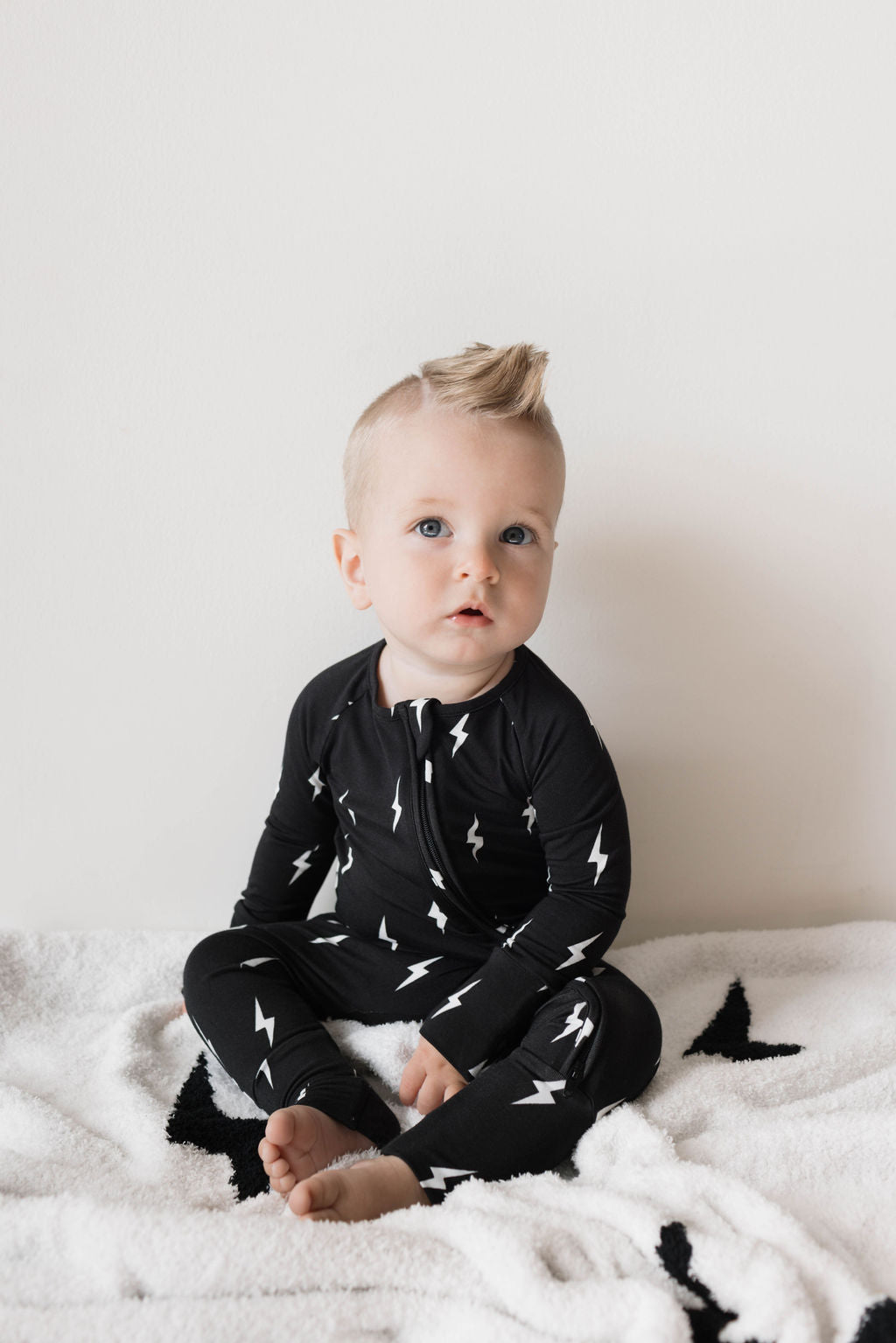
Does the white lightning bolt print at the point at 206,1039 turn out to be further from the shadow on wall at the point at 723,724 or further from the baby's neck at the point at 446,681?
the shadow on wall at the point at 723,724

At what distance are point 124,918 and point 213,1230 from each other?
0.57 meters

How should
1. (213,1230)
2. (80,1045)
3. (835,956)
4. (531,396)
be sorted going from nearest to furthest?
(213,1230) < (531,396) < (80,1045) < (835,956)

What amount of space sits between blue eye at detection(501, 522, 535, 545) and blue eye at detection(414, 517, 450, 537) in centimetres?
5

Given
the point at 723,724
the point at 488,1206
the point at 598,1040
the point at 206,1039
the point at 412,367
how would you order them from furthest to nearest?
the point at 723,724 → the point at 412,367 → the point at 206,1039 → the point at 598,1040 → the point at 488,1206

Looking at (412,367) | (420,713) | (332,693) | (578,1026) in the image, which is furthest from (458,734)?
(412,367)

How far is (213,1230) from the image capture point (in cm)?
69

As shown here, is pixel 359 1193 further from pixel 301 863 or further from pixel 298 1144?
pixel 301 863

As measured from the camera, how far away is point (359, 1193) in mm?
742

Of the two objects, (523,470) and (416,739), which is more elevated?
(523,470)

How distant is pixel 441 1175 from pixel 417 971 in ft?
0.79

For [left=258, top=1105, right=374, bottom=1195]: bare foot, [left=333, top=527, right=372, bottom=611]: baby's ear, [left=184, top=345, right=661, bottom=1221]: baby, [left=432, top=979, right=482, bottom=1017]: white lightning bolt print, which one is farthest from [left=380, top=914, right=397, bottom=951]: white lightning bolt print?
[left=333, top=527, right=372, bottom=611]: baby's ear

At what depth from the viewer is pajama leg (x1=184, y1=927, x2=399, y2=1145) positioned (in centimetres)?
86

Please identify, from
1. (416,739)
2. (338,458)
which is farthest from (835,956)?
(338,458)

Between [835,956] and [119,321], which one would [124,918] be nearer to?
[119,321]
